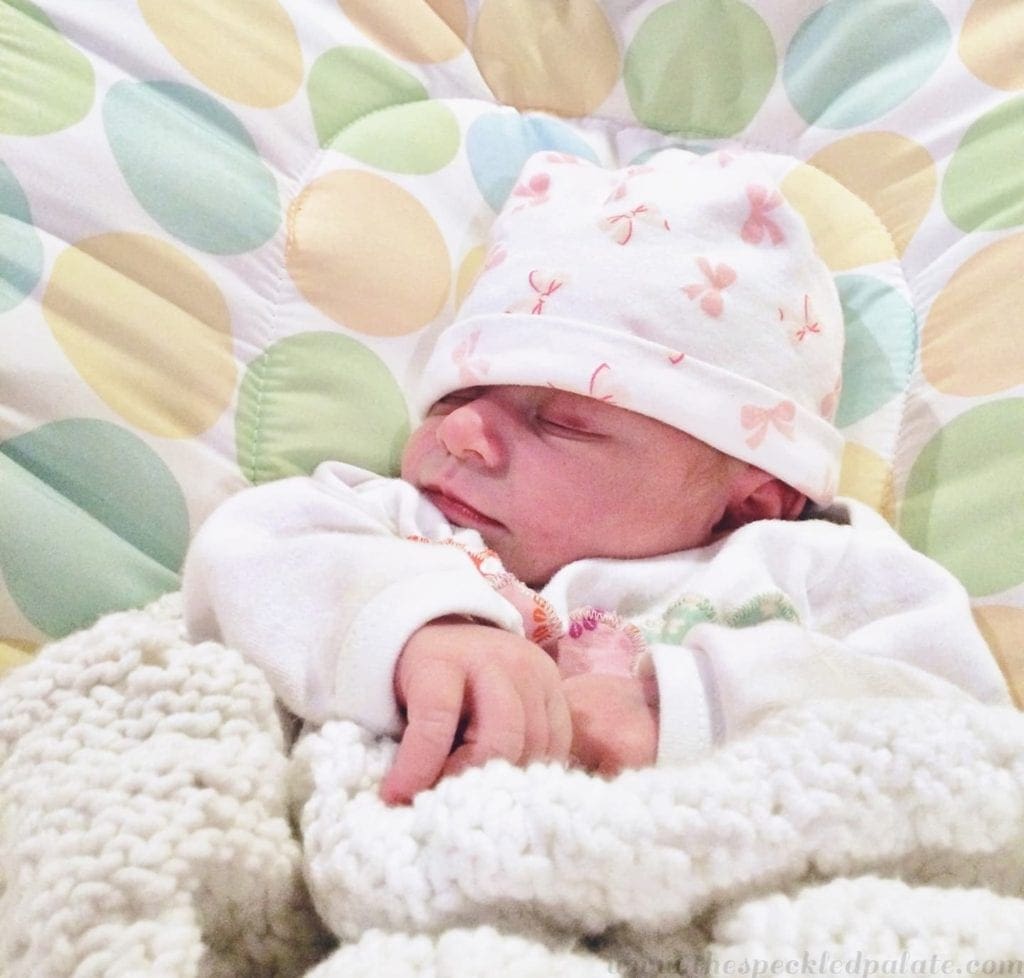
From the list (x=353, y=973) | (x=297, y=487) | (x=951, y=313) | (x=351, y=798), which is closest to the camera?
(x=353, y=973)

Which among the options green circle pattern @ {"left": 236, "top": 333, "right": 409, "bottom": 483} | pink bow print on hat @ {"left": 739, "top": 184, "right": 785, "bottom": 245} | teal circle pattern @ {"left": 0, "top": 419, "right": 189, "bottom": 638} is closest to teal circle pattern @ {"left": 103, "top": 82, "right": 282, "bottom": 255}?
green circle pattern @ {"left": 236, "top": 333, "right": 409, "bottom": 483}

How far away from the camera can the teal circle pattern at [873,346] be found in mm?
1117

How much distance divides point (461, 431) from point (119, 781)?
0.42 meters

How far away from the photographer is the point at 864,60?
49.4 inches

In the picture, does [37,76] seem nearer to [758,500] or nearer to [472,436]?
[472,436]

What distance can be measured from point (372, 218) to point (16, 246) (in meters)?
0.33

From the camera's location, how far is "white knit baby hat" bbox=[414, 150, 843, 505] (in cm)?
95

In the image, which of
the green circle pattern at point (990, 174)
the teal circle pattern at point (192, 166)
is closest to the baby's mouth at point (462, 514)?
the teal circle pattern at point (192, 166)

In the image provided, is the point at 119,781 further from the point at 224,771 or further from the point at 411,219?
the point at 411,219

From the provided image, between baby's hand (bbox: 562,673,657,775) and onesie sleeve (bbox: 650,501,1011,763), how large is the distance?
0.02 meters

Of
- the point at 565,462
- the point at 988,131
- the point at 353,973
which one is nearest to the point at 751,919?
the point at 353,973

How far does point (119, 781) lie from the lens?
0.62 m

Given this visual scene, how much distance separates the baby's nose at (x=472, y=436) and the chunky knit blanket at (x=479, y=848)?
12.3 inches

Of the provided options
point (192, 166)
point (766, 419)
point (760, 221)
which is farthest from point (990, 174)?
point (192, 166)
